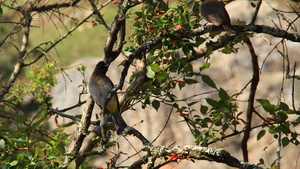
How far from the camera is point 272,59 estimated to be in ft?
36.4

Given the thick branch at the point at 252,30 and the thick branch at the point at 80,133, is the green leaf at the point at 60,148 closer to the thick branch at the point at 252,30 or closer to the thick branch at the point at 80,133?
the thick branch at the point at 80,133

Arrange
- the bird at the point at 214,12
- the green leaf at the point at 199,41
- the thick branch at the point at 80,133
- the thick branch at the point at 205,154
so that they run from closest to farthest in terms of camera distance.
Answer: the thick branch at the point at 205,154
the green leaf at the point at 199,41
the thick branch at the point at 80,133
the bird at the point at 214,12

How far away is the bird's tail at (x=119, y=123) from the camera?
3.48 metres

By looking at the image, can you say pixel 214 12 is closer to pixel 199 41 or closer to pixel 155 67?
pixel 199 41

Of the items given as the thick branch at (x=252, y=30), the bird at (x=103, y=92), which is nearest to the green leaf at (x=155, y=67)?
the thick branch at (x=252, y=30)

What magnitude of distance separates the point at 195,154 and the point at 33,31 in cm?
1955

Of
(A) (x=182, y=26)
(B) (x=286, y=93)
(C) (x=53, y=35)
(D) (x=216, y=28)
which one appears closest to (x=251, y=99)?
(D) (x=216, y=28)

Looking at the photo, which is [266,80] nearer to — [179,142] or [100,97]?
[179,142]

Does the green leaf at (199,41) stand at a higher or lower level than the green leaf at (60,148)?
higher

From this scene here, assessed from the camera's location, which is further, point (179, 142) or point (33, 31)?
point (33, 31)

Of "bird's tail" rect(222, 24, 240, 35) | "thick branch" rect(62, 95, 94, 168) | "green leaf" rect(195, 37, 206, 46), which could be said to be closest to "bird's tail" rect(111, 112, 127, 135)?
"thick branch" rect(62, 95, 94, 168)

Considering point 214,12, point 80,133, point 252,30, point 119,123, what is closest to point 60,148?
point 80,133

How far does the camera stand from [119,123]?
3691 millimetres

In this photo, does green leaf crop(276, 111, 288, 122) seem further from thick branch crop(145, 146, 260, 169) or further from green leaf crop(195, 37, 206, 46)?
green leaf crop(195, 37, 206, 46)
